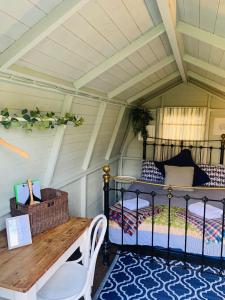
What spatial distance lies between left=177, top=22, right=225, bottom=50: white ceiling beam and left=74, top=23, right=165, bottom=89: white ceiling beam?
0.49 ft

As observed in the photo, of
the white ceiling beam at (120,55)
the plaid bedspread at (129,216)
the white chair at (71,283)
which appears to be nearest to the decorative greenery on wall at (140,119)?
the plaid bedspread at (129,216)

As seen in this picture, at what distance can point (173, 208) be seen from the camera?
2.92 meters


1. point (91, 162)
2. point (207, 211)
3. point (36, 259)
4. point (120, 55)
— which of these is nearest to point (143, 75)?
point (120, 55)

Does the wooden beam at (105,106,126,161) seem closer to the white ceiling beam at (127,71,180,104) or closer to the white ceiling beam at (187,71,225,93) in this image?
the white ceiling beam at (127,71,180,104)

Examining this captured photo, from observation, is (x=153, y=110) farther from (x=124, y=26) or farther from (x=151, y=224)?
(x=124, y=26)

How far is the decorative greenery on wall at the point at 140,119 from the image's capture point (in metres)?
4.48

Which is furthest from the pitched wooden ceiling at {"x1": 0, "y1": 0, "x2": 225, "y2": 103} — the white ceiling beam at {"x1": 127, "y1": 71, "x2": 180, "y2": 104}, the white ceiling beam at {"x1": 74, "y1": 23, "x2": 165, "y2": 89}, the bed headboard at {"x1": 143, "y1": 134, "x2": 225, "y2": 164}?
the bed headboard at {"x1": 143, "y1": 134, "x2": 225, "y2": 164}

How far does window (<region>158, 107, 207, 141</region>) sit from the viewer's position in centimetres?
442

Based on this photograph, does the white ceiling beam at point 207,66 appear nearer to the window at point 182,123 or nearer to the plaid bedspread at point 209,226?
the plaid bedspread at point 209,226

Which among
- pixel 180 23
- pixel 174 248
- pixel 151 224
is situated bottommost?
pixel 174 248

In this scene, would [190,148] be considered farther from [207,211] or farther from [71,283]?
[71,283]

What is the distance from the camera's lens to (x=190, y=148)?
452 cm

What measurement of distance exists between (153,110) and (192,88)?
76 cm

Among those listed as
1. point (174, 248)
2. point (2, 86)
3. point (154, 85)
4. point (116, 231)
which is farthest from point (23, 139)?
point (154, 85)
